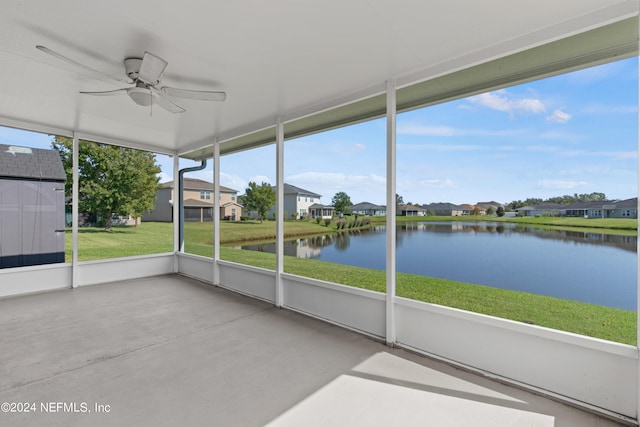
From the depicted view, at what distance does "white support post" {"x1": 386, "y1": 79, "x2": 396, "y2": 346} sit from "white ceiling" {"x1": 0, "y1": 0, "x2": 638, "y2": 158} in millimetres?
256

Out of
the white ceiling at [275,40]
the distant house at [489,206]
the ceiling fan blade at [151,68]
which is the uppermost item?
the white ceiling at [275,40]

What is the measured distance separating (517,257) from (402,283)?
2.98 metres

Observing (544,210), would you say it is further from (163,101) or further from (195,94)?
(163,101)

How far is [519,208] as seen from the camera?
314 centimetres

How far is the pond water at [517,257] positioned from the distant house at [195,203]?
5.02 metres

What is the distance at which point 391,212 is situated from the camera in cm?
277

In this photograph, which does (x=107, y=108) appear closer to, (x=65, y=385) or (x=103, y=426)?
(x=65, y=385)

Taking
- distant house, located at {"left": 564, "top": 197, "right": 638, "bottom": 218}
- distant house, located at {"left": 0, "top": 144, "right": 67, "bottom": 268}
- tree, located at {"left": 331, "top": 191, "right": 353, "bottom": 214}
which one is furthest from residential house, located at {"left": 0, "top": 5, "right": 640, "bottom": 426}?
tree, located at {"left": 331, "top": 191, "right": 353, "bottom": 214}

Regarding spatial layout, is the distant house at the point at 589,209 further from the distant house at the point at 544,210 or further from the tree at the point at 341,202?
the tree at the point at 341,202

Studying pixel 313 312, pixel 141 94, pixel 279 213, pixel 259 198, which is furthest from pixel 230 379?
pixel 259 198

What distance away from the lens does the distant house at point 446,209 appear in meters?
3.77

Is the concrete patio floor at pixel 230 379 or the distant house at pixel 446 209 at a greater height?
the distant house at pixel 446 209

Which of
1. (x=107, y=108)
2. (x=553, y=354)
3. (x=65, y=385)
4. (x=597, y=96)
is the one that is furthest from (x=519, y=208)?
(x=107, y=108)

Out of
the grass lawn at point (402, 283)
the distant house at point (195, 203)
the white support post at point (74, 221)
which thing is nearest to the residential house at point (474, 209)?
the grass lawn at point (402, 283)
